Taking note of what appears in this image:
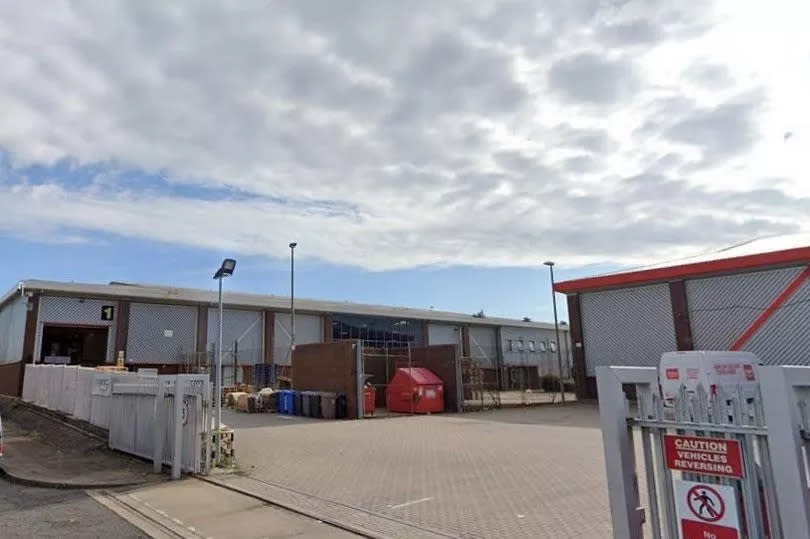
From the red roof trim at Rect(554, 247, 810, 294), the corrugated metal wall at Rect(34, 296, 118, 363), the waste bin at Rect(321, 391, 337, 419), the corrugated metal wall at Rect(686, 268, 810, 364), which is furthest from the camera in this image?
the corrugated metal wall at Rect(34, 296, 118, 363)

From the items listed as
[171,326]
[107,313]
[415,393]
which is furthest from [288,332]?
[415,393]

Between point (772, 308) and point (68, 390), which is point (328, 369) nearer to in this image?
point (68, 390)

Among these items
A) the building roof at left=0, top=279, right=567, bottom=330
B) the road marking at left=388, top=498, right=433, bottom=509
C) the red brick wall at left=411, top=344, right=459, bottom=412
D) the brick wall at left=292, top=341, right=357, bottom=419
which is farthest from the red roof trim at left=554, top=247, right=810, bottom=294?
the road marking at left=388, top=498, right=433, bottom=509

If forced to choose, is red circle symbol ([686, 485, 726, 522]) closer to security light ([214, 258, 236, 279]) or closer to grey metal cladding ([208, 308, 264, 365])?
security light ([214, 258, 236, 279])

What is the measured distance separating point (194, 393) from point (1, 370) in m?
32.2

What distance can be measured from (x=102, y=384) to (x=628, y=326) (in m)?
24.6

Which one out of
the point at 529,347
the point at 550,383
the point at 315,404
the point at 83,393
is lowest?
the point at 315,404

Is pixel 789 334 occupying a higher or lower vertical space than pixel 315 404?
higher

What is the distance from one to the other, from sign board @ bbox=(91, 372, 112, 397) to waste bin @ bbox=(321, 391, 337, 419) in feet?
32.4

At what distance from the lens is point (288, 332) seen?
143ft

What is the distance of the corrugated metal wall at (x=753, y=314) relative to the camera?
968 inches

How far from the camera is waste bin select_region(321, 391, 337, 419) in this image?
23.5 metres

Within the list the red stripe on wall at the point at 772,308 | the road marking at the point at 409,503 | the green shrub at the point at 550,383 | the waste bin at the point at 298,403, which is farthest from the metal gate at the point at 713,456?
the green shrub at the point at 550,383

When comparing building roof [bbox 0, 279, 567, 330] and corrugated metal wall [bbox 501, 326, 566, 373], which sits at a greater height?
building roof [bbox 0, 279, 567, 330]
